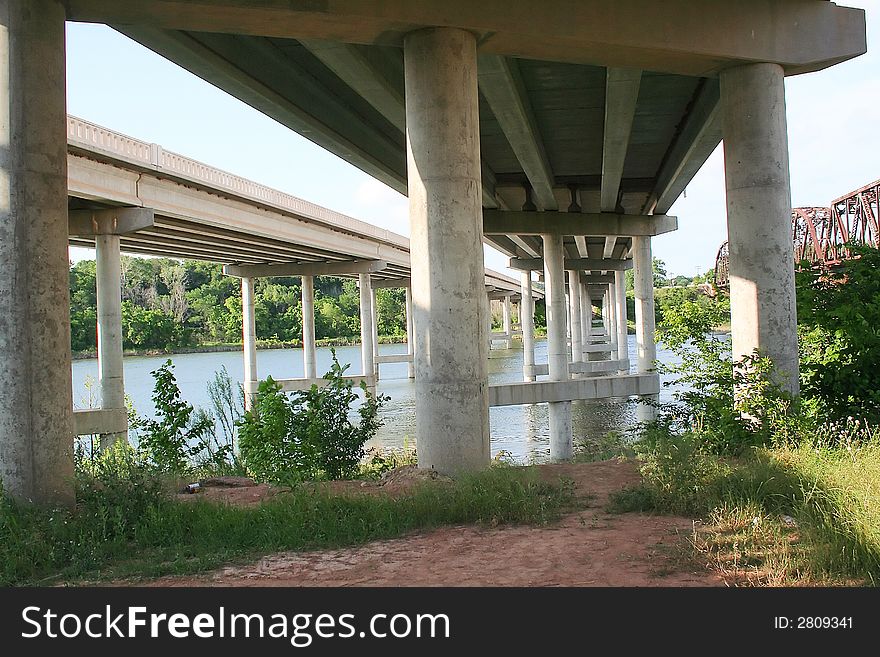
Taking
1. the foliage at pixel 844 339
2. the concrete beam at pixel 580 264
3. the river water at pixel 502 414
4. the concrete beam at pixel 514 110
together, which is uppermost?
the concrete beam at pixel 580 264

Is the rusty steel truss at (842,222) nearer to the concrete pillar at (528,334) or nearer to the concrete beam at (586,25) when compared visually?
the concrete pillar at (528,334)

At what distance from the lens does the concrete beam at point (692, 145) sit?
16.2 m

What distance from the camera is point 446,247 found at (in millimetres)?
9992

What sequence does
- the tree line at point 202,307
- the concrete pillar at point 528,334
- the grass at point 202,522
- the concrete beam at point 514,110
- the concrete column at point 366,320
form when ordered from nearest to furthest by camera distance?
the grass at point 202,522
the concrete beam at point 514,110
the concrete pillar at point 528,334
the concrete column at point 366,320
the tree line at point 202,307

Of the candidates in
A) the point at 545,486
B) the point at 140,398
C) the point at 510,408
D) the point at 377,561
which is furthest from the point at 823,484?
the point at 140,398

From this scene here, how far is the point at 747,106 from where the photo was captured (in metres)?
11.4

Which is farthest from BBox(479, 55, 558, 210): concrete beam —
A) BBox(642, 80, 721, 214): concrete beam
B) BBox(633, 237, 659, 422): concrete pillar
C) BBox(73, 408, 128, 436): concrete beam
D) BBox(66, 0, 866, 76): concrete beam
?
BBox(73, 408, 128, 436): concrete beam

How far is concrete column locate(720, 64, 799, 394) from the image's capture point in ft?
36.6

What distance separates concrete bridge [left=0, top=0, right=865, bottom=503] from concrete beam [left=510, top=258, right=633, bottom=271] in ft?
94.0

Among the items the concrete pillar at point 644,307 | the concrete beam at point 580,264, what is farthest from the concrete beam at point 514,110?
the concrete beam at point 580,264

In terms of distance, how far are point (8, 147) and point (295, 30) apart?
3519mm

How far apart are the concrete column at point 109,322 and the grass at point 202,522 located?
17833 millimetres

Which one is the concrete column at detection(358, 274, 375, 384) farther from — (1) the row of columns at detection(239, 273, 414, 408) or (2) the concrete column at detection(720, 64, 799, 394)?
(2) the concrete column at detection(720, 64, 799, 394)

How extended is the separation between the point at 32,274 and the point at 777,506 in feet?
23.8
